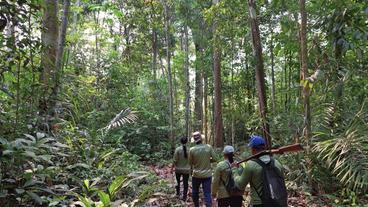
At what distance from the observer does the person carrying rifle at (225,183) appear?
5992 mm

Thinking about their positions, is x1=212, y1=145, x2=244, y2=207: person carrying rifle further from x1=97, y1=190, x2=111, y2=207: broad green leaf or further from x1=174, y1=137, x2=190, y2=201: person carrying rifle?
x1=174, y1=137, x2=190, y2=201: person carrying rifle

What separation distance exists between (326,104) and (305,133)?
93 cm

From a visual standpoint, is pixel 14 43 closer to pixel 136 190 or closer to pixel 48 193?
pixel 48 193


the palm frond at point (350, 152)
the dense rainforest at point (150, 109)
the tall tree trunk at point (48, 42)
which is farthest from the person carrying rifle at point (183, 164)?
the tall tree trunk at point (48, 42)

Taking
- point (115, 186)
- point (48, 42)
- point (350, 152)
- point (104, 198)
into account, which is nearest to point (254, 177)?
point (104, 198)

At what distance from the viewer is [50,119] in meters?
7.27

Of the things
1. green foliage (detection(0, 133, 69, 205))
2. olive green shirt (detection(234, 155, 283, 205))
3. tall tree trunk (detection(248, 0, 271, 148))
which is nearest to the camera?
olive green shirt (detection(234, 155, 283, 205))

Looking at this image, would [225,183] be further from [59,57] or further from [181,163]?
[59,57]

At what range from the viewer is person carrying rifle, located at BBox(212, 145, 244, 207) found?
599cm

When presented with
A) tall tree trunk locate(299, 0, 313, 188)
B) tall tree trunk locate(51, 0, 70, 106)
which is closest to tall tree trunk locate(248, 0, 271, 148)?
tall tree trunk locate(299, 0, 313, 188)

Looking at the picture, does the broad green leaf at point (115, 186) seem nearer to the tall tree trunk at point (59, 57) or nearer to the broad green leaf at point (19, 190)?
the broad green leaf at point (19, 190)

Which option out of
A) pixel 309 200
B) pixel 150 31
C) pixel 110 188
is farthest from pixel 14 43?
pixel 150 31

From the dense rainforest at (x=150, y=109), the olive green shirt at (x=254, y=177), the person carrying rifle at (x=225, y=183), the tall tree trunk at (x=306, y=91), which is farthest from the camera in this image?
the tall tree trunk at (x=306, y=91)

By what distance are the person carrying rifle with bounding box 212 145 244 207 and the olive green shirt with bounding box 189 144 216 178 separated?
1287 mm
